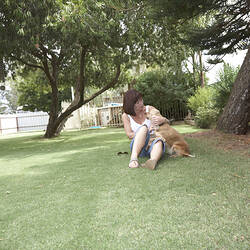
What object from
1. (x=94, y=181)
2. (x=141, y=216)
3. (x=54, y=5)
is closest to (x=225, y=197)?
(x=141, y=216)

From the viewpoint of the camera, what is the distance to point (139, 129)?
3.49 meters

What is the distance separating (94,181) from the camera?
295cm

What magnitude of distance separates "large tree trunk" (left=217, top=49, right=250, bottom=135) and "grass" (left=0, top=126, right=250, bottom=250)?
2.80 m

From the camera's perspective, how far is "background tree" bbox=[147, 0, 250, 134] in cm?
572

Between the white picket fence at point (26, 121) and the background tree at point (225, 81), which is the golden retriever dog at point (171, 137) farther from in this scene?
the white picket fence at point (26, 121)

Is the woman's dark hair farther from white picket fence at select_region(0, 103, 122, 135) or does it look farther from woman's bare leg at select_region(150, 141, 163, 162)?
white picket fence at select_region(0, 103, 122, 135)

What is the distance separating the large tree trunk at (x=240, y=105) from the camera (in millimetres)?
5699

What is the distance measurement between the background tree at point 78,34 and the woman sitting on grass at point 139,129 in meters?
3.41

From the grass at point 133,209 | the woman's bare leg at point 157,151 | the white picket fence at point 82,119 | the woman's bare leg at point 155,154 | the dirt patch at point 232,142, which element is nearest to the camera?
the grass at point 133,209

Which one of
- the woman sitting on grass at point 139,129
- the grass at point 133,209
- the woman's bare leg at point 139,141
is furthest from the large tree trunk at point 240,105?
the woman's bare leg at point 139,141

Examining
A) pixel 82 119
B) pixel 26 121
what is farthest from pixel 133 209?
pixel 26 121

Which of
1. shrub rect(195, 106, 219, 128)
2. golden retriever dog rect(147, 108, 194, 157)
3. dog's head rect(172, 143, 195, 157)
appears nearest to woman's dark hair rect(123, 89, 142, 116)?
golden retriever dog rect(147, 108, 194, 157)

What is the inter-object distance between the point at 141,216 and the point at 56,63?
11.2 m

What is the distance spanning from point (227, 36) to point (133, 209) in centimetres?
650
